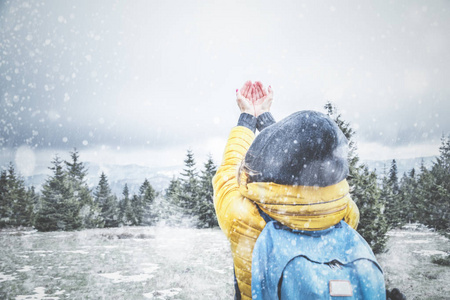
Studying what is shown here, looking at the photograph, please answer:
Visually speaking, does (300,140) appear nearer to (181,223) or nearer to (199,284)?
(199,284)

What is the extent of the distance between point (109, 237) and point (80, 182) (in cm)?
2274

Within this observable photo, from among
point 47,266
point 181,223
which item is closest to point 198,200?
point 181,223

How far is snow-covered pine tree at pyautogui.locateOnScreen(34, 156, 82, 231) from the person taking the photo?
23.2 m

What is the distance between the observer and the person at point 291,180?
921 millimetres

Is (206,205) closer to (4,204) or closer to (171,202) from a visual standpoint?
(171,202)

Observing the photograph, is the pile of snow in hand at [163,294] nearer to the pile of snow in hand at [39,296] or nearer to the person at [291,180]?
the pile of snow in hand at [39,296]

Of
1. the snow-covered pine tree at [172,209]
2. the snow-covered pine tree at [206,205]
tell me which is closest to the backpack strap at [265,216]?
the snow-covered pine tree at [206,205]

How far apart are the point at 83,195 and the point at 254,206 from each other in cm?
3633

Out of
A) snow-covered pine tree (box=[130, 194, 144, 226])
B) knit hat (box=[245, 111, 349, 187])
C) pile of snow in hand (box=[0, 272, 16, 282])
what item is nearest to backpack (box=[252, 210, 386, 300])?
knit hat (box=[245, 111, 349, 187])

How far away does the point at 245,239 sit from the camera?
1.07 meters

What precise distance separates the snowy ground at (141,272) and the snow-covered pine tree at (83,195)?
49.5 ft

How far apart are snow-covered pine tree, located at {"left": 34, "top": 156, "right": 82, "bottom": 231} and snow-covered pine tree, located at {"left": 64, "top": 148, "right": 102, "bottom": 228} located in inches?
43.4

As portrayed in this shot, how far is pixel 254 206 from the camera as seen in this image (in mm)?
1040

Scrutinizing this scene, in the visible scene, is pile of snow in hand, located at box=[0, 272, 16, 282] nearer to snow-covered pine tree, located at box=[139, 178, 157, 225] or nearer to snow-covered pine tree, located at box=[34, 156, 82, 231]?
snow-covered pine tree, located at box=[34, 156, 82, 231]
